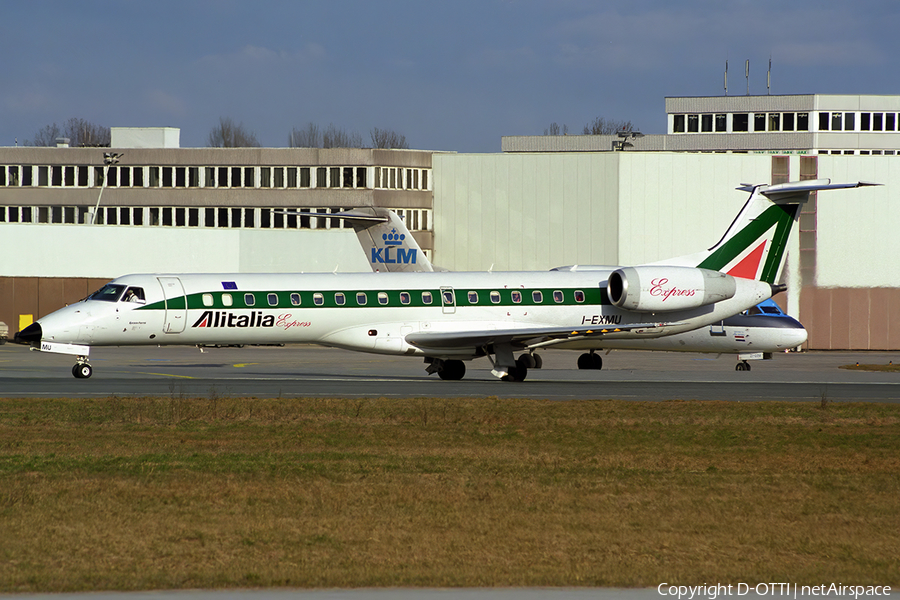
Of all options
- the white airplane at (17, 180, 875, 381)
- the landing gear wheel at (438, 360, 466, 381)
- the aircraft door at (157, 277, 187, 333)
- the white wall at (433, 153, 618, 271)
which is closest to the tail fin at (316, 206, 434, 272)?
the white airplane at (17, 180, 875, 381)

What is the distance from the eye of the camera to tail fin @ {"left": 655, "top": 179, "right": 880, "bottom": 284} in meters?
33.4

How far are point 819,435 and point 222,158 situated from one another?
63605 mm

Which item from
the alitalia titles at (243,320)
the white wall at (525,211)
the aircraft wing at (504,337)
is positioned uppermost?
the white wall at (525,211)

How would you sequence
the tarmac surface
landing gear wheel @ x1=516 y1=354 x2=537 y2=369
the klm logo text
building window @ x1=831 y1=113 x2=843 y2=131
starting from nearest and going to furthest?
the tarmac surface → landing gear wheel @ x1=516 y1=354 x2=537 y2=369 → the klm logo text → building window @ x1=831 y1=113 x2=843 y2=131

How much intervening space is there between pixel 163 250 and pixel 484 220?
64.5 ft

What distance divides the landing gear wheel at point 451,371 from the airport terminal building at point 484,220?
80.8 feet

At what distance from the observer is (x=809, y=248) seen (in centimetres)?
6256

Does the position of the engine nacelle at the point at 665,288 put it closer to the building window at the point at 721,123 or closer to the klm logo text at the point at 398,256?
the klm logo text at the point at 398,256

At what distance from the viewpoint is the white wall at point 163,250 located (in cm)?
6103

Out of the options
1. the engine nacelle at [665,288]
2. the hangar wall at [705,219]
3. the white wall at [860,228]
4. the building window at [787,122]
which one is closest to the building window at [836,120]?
the building window at [787,122]

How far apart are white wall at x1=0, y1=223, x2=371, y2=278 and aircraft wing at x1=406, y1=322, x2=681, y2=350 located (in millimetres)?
35197

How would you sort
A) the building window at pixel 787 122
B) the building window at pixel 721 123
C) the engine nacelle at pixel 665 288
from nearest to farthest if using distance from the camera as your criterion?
the engine nacelle at pixel 665 288 < the building window at pixel 787 122 < the building window at pixel 721 123

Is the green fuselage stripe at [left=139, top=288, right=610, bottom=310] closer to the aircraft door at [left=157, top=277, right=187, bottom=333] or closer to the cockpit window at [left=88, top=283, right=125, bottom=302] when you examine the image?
the aircraft door at [left=157, top=277, right=187, bottom=333]

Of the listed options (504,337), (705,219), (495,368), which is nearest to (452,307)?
(504,337)
